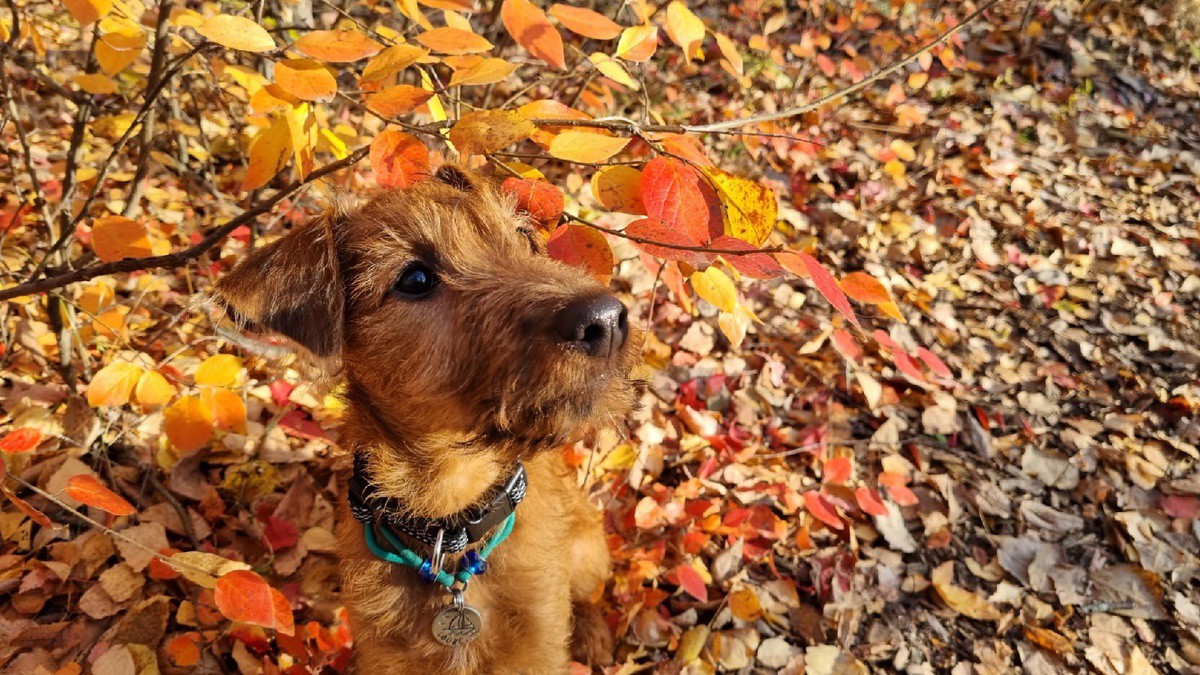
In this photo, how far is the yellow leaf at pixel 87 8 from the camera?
2.03 metres

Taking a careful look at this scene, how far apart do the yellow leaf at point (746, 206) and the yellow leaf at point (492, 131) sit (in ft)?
1.88

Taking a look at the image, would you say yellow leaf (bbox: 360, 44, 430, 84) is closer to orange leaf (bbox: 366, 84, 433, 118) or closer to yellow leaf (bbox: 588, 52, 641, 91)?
orange leaf (bbox: 366, 84, 433, 118)

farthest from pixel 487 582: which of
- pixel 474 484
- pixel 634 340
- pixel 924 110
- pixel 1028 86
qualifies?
pixel 1028 86

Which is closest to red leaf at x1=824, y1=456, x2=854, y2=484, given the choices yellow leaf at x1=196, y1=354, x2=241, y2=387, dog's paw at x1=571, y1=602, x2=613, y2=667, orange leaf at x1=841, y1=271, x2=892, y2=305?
dog's paw at x1=571, y1=602, x2=613, y2=667

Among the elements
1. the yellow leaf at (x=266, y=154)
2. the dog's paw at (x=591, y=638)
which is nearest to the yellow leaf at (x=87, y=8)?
the yellow leaf at (x=266, y=154)

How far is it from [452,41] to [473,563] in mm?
1831

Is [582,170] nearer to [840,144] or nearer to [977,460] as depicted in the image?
[840,144]

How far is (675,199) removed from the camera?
2.00 m

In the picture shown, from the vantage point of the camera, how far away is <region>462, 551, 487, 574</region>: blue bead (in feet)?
8.86

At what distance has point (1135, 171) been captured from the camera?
6496mm

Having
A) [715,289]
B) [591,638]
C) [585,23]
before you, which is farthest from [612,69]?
[591,638]

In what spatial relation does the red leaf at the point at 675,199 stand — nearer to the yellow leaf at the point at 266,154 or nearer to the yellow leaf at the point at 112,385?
the yellow leaf at the point at 266,154

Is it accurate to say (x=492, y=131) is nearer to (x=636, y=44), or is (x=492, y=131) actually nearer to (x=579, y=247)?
(x=579, y=247)

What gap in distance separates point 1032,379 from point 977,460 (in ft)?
3.01
